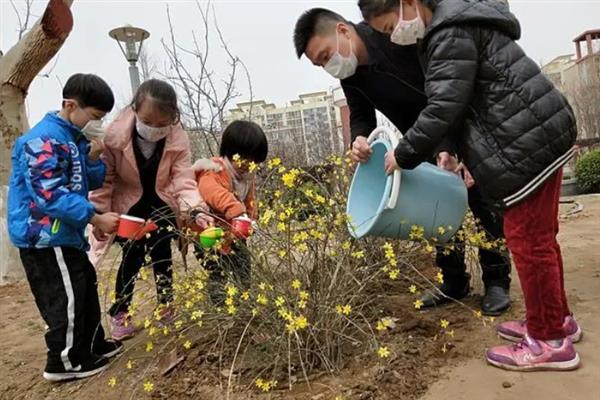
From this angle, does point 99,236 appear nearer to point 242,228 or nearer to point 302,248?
point 242,228

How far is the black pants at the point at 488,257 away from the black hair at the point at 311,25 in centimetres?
101

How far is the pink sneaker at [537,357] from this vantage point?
1755 mm

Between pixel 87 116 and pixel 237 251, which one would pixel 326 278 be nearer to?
pixel 237 251

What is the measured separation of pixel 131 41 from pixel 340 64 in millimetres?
5390

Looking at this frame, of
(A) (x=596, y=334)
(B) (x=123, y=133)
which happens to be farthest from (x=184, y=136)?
(A) (x=596, y=334)

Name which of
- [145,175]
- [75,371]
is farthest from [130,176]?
[75,371]

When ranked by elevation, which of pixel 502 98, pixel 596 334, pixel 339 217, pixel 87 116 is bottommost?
pixel 596 334

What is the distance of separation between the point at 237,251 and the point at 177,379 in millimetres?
623

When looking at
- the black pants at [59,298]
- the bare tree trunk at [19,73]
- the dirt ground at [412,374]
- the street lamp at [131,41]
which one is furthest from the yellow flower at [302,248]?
the street lamp at [131,41]

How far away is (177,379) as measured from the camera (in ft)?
6.56

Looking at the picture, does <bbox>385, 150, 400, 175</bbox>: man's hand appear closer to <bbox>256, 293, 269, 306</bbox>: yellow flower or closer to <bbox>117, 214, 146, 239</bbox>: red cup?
<bbox>256, 293, 269, 306</bbox>: yellow flower

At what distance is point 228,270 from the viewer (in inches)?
85.2

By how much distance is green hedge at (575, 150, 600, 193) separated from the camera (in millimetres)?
10078

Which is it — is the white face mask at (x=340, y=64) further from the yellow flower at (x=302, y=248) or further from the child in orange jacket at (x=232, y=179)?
the yellow flower at (x=302, y=248)
